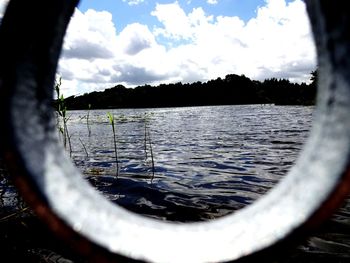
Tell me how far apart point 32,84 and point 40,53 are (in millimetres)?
85

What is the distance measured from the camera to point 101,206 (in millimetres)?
897

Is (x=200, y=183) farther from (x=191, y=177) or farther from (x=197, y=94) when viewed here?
(x=197, y=94)

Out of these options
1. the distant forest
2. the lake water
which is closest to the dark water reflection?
the lake water

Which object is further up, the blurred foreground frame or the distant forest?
the distant forest

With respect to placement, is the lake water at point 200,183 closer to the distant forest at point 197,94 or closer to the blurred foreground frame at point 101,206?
the blurred foreground frame at point 101,206

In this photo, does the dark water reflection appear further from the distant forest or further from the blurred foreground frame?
the distant forest

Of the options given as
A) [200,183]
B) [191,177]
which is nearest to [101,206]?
[200,183]

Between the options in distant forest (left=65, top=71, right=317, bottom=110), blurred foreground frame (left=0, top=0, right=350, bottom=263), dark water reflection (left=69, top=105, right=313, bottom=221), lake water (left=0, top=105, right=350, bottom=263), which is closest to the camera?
blurred foreground frame (left=0, top=0, right=350, bottom=263)

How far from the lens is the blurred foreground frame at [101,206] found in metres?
0.75

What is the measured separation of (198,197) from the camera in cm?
557

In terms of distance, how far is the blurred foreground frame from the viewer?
29.5 inches

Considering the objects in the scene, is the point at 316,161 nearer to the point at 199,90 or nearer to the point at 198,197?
the point at 198,197

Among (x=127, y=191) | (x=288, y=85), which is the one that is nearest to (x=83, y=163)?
(x=127, y=191)

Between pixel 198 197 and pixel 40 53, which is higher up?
pixel 40 53
